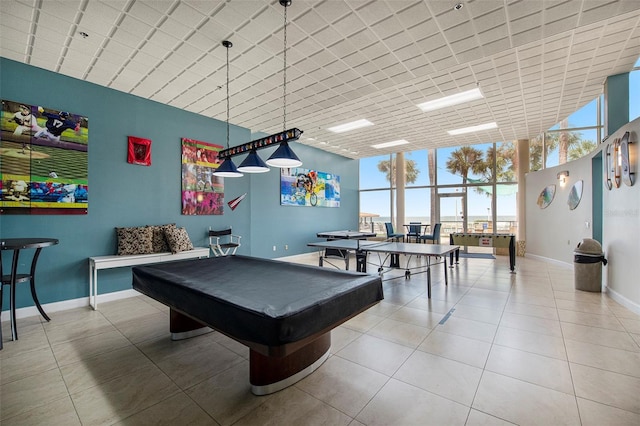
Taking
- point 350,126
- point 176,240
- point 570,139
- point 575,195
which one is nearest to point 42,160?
point 176,240

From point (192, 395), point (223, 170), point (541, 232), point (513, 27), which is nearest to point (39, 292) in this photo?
point (223, 170)

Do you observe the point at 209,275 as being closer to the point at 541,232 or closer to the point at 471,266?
the point at 471,266

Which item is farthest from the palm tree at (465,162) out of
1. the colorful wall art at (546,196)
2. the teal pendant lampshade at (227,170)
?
the teal pendant lampshade at (227,170)

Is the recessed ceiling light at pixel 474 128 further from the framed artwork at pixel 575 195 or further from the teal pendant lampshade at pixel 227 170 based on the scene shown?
the teal pendant lampshade at pixel 227 170

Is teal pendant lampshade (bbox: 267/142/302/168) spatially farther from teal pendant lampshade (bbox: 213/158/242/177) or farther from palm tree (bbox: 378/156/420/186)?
palm tree (bbox: 378/156/420/186)

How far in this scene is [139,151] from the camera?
4.87 metres

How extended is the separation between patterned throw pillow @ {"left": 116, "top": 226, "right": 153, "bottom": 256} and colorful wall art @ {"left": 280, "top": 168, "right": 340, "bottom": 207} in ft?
12.9

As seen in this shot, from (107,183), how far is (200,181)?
162 centimetres

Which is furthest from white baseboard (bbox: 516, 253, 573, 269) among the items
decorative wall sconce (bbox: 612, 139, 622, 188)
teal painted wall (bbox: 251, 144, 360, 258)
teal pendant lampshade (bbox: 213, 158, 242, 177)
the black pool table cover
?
teal pendant lampshade (bbox: 213, 158, 242, 177)

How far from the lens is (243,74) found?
4.21 meters

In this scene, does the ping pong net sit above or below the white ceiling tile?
below

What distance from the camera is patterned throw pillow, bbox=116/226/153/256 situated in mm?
4473

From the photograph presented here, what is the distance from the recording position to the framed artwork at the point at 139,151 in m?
4.76

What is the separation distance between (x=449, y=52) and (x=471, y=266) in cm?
545
